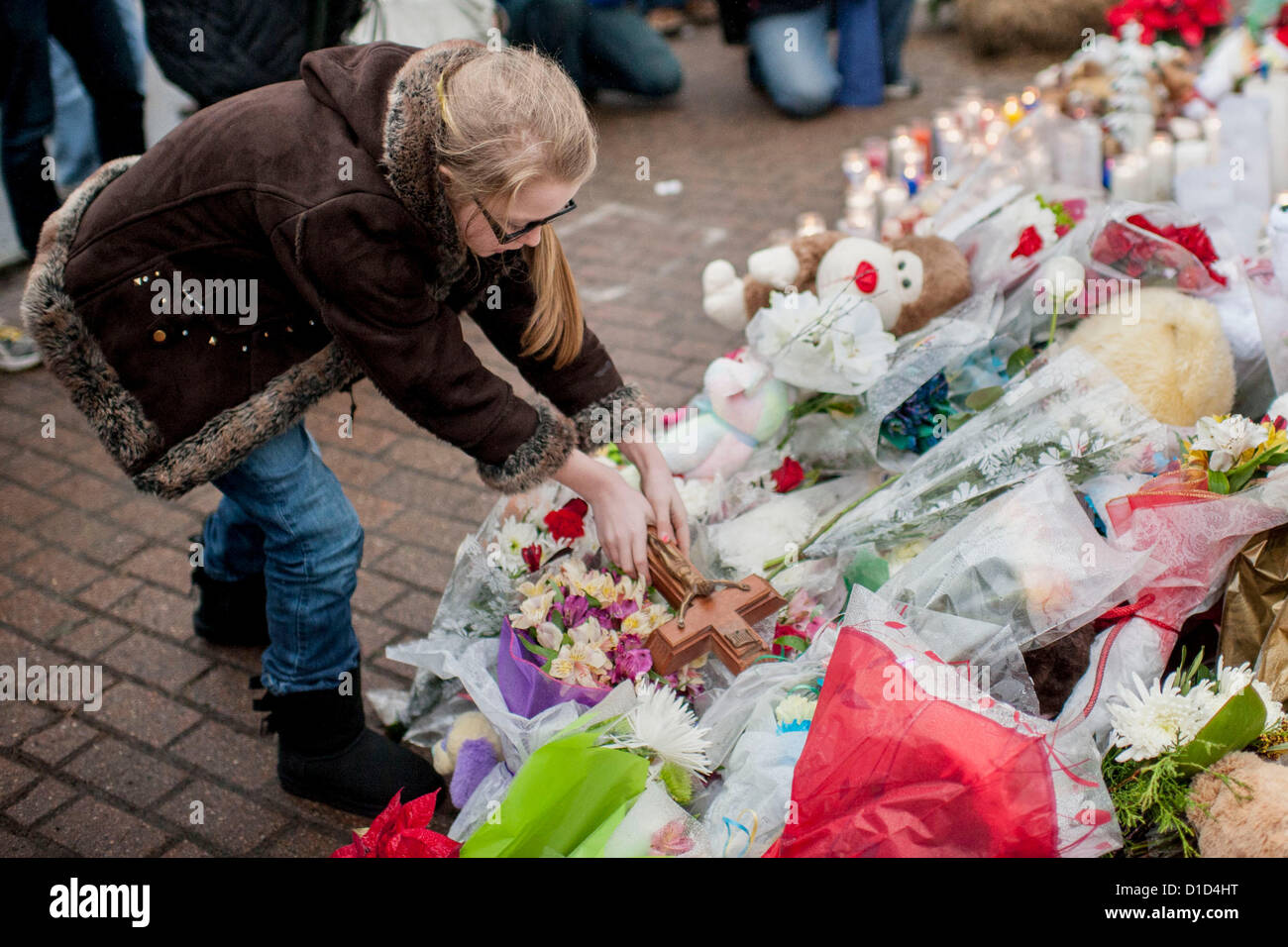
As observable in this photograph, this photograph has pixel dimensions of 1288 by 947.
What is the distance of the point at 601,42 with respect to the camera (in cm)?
634

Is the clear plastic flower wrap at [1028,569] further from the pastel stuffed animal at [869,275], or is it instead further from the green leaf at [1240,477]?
the pastel stuffed animal at [869,275]

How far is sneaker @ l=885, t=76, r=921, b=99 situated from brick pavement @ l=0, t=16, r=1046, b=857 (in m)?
1.58

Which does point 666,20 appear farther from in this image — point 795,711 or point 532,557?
point 795,711

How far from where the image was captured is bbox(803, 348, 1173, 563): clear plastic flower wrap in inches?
82.7

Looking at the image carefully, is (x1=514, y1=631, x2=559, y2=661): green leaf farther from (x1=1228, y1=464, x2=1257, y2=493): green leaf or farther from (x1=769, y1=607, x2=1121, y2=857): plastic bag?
(x1=1228, y1=464, x2=1257, y2=493): green leaf

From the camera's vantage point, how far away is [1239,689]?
165 cm

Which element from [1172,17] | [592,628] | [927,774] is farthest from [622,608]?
[1172,17]

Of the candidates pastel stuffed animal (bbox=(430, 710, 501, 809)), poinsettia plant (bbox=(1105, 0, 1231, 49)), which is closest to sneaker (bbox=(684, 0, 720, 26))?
poinsettia plant (bbox=(1105, 0, 1231, 49))

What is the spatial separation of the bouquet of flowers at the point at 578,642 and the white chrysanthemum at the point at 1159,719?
2.40 ft

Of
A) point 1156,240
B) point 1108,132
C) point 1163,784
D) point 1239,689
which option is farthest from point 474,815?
point 1108,132

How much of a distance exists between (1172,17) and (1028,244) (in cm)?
346
